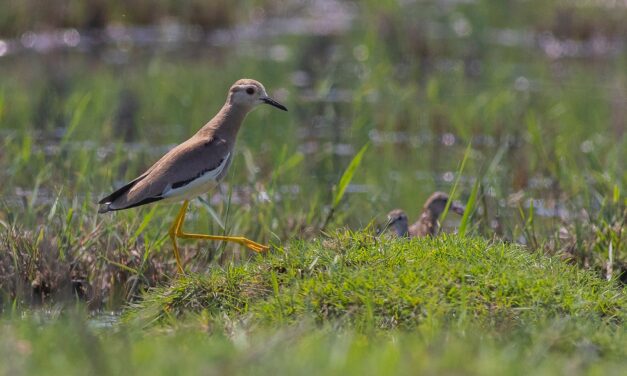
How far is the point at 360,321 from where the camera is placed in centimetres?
507

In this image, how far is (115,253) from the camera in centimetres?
694

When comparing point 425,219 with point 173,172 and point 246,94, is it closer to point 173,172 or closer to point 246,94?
point 246,94

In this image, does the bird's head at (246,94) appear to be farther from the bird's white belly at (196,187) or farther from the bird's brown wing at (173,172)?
the bird's white belly at (196,187)

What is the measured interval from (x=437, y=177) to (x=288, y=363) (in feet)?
22.0

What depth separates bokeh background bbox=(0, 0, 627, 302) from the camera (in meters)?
7.29

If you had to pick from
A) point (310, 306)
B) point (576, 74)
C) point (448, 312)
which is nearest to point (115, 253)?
point (310, 306)

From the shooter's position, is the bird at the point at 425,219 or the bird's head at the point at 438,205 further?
the bird's head at the point at 438,205

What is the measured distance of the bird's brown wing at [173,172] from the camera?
6.84 metres

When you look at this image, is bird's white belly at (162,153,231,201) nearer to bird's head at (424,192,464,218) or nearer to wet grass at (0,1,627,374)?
wet grass at (0,1,627,374)

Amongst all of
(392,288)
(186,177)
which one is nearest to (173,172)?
(186,177)

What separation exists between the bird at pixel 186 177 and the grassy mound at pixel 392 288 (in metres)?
0.99

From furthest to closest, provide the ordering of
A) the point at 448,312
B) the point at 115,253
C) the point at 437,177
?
the point at 437,177, the point at 115,253, the point at 448,312

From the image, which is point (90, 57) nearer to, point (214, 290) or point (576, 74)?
point (576, 74)

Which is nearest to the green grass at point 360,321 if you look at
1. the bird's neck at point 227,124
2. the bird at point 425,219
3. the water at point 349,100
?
the water at point 349,100
